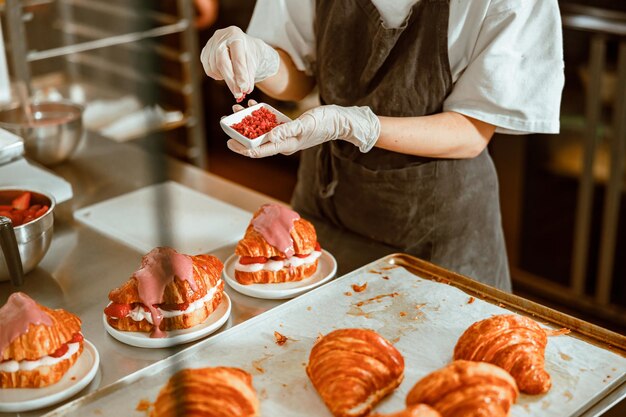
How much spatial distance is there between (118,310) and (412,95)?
0.92m

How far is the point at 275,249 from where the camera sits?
1.74 meters

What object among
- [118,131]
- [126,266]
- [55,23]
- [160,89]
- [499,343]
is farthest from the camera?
[55,23]

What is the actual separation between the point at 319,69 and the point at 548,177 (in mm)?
1864

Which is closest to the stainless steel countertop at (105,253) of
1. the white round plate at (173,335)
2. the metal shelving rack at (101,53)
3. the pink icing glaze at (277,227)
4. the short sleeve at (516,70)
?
the white round plate at (173,335)

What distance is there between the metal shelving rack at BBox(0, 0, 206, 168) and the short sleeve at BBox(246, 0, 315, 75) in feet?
4.97

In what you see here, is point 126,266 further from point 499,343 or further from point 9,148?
point 499,343

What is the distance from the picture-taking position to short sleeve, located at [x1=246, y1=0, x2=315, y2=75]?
214cm

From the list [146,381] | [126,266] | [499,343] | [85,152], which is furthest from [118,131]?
[499,343]

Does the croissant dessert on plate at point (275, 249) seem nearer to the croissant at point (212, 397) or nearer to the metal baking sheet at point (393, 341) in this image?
the metal baking sheet at point (393, 341)

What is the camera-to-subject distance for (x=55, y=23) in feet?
13.9

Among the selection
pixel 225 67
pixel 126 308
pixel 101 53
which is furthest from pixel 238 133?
pixel 101 53

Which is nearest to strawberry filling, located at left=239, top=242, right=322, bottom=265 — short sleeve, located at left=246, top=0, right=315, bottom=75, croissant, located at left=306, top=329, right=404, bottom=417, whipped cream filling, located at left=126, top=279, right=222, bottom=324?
whipped cream filling, located at left=126, top=279, right=222, bottom=324

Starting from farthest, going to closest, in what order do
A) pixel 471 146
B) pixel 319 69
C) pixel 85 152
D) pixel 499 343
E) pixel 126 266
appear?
1. pixel 85 152
2. pixel 319 69
3. pixel 471 146
4. pixel 126 266
5. pixel 499 343

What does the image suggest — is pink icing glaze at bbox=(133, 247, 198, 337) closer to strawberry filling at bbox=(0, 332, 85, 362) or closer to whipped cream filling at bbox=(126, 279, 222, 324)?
whipped cream filling at bbox=(126, 279, 222, 324)
